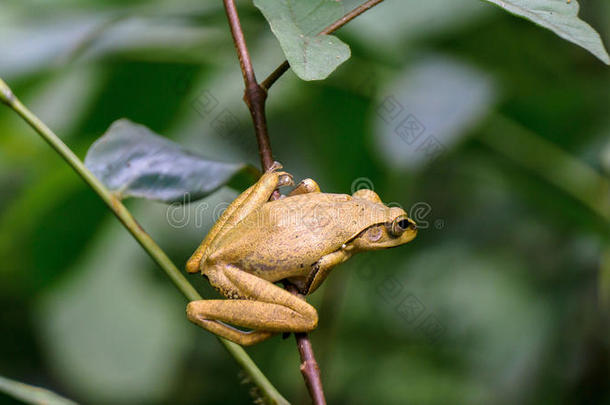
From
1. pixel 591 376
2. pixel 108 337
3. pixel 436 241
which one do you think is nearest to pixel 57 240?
pixel 108 337

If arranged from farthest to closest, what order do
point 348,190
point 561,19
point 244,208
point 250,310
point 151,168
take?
point 348,190, point 151,168, point 244,208, point 250,310, point 561,19

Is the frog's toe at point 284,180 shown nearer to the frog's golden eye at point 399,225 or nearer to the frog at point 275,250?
the frog at point 275,250

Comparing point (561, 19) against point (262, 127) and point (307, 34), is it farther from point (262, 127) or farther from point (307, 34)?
point (262, 127)

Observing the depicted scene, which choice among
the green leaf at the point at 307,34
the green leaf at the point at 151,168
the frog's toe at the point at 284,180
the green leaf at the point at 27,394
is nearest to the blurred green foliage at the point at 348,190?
the green leaf at the point at 151,168

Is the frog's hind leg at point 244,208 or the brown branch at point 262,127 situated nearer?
the brown branch at point 262,127

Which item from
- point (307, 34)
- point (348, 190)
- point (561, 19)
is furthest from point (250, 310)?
point (348, 190)
